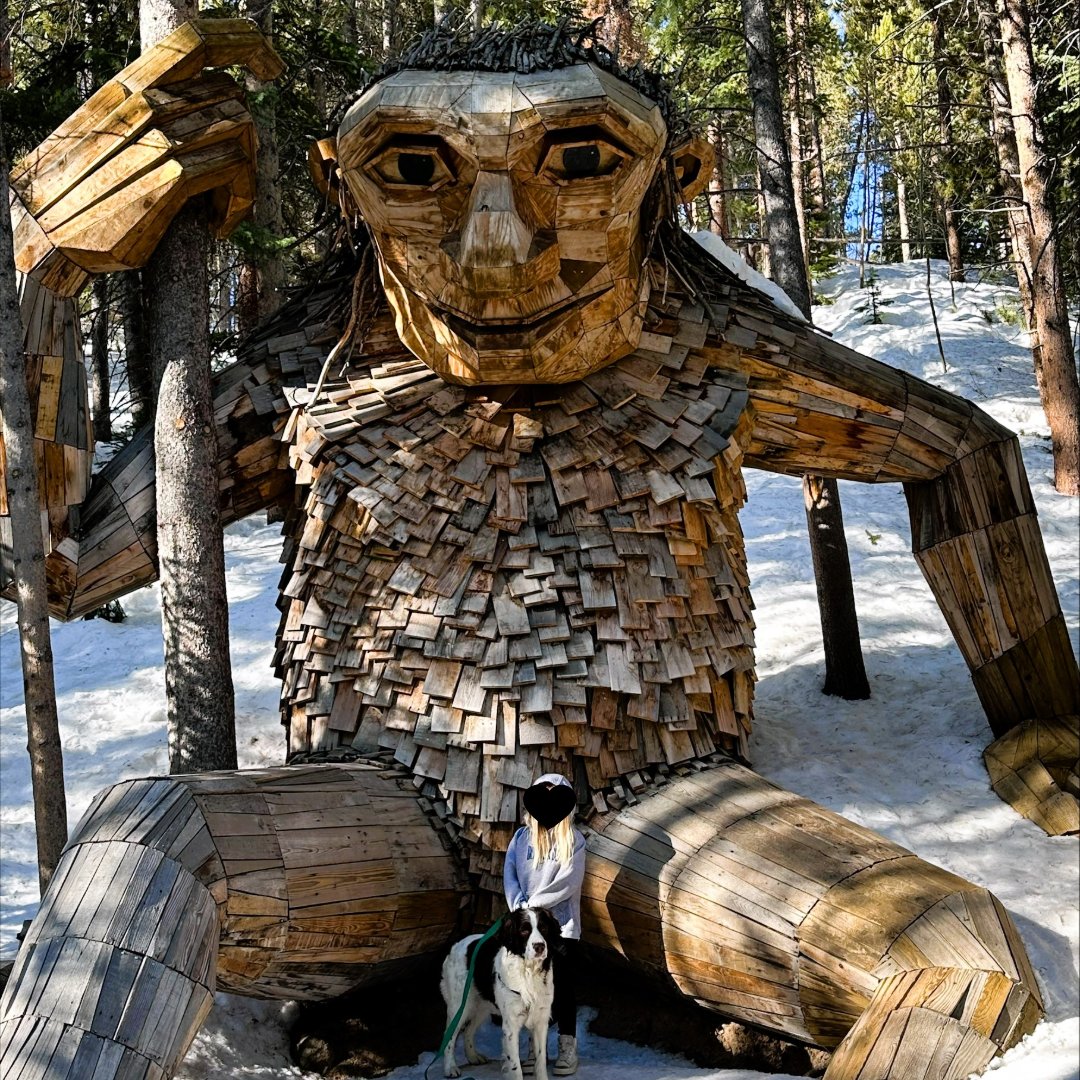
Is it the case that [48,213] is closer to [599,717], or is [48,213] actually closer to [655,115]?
[655,115]

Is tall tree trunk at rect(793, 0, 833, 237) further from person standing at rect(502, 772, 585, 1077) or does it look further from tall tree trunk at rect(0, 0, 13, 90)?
person standing at rect(502, 772, 585, 1077)

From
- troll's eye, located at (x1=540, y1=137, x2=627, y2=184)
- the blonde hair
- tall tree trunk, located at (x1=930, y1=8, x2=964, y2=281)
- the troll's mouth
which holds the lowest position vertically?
the blonde hair

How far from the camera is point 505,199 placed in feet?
10.7

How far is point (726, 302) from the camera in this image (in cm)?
396

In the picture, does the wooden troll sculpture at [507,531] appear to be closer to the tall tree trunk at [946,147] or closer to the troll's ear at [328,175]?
the troll's ear at [328,175]

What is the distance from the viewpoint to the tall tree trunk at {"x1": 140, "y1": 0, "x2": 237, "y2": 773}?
12.0ft

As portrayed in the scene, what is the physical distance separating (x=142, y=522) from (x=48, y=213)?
0.95m

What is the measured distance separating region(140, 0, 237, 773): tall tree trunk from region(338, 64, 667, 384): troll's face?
0.65m

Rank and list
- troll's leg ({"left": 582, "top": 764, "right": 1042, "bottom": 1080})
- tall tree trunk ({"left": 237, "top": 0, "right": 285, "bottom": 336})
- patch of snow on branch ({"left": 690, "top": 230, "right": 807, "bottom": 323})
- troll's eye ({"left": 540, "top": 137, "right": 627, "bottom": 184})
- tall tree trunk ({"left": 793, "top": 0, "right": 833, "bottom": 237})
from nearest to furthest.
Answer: troll's leg ({"left": 582, "top": 764, "right": 1042, "bottom": 1080})
troll's eye ({"left": 540, "top": 137, "right": 627, "bottom": 184})
patch of snow on branch ({"left": 690, "top": 230, "right": 807, "bottom": 323})
tall tree trunk ({"left": 237, "top": 0, "right": 285, "bottom": 336})
tall tree trunk ({"left": 793, "top": 0, "right": 833, "bottom": 237})

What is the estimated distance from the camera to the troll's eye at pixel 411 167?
3.34m

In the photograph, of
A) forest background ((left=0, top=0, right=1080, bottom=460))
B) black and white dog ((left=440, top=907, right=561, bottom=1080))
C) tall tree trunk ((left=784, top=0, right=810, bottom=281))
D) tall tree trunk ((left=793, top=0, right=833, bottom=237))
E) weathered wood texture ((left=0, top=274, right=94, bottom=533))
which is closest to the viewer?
black and white dog ((left=440, top=907, right=561, bottom=1080))

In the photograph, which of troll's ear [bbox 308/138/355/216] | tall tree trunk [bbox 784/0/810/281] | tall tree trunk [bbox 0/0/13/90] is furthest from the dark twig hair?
tall tree trunk [bbox 784/0/810/281]

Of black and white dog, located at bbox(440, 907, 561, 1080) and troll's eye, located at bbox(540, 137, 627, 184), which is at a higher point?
troll's eye, located at bbox(540, 137, 627, 184)

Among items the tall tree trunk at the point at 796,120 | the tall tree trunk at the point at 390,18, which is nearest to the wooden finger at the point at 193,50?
the tall tree trunk at the point at 390,18
